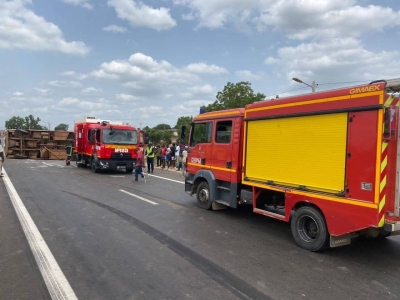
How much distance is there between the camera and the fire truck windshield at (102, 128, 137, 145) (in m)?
17.5

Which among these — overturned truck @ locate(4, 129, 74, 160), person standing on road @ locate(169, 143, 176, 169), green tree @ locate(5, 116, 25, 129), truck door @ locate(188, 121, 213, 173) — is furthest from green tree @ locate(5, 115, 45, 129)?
truck door @ locate(188, 121, 213, 173)

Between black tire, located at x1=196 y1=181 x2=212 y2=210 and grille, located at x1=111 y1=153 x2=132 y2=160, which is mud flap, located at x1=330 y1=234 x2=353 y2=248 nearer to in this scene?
black tire, located at x1=196 y1=181 x2=212 y2=210

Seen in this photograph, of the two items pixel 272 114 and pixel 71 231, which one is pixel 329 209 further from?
pixel 71 231

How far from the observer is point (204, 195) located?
859 cm

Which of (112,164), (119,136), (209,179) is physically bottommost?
(112,164)

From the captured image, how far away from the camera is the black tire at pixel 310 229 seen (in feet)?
17.2

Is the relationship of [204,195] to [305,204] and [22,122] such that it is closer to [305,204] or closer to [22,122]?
[305,204]

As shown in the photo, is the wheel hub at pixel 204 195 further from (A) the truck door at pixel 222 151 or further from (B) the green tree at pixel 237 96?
(B) the green tree at pixel 237 96

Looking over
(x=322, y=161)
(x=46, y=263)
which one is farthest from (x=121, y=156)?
(x=322, y=161)

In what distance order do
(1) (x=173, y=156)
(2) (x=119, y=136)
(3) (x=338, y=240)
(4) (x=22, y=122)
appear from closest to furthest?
(3) (x=338, y=240) < (2) (x=119, y=136) < (1) (x=173, y=156) < (4) (x=22, y=122)

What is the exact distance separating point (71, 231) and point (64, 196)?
418 cm

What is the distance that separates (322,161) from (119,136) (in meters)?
14.2

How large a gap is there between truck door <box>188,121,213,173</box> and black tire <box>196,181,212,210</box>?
0.47 metres

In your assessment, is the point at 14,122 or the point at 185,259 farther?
the point at 14,122
